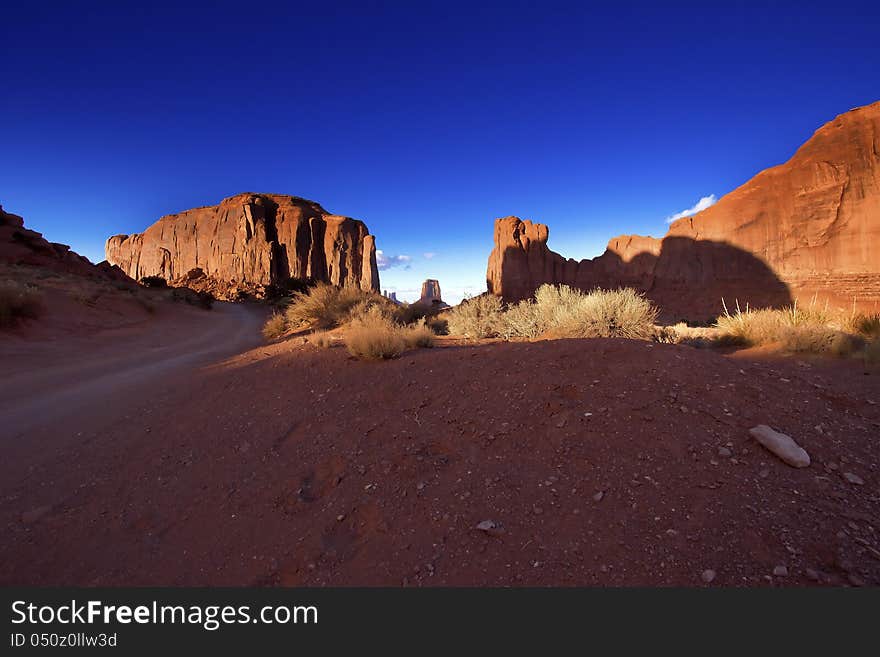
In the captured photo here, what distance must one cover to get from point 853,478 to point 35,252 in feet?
127

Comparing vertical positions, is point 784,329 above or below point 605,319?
below

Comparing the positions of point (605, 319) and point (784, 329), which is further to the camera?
point (605, 319)

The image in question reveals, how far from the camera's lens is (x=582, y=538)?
2.02 meters

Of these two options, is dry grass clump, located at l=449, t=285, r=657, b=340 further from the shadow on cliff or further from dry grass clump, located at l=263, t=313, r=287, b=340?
the shadow on cliff

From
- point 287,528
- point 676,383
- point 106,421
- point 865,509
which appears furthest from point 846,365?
point 106,421

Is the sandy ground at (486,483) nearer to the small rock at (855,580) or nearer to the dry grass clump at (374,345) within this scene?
the small rock at (855,580)

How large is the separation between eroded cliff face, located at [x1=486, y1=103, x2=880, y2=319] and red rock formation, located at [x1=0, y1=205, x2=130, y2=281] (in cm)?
4354

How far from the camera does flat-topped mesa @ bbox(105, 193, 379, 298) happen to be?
6072 cm

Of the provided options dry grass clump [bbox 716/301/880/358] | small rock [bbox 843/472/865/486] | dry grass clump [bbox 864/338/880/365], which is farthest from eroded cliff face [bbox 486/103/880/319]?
small rock [bbox 843/472/865/486]

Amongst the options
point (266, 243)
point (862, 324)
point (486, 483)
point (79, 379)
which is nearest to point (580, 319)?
point (486, 483)

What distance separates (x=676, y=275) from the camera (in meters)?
46.3

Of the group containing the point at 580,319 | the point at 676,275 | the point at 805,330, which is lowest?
the point at 805,330

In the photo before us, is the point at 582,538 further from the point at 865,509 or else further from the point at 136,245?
the point at 136,245

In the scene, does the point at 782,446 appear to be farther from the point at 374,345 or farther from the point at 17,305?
the point at 17,305
